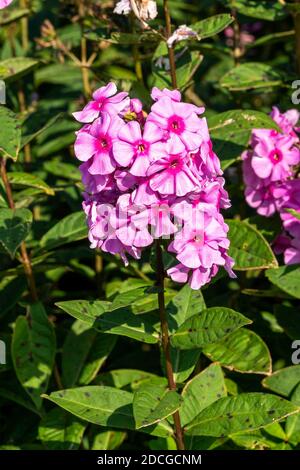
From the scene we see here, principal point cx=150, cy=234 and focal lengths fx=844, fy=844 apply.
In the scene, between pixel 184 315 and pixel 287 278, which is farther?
pixel 287 278

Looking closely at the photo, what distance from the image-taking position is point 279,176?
257cm

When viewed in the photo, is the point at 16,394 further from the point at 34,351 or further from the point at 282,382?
the point at 282,382

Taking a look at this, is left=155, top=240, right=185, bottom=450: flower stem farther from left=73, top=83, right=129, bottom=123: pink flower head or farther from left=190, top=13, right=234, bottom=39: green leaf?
left=190, top=13, right=234, bottom=39: green leaf

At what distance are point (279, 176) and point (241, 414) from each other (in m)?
0.79

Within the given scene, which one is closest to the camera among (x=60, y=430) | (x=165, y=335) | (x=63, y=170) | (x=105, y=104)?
(x=105, y=104)

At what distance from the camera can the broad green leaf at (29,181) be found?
257cm

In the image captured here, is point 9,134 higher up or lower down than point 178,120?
lower down

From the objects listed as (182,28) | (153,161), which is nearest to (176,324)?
(153,161)

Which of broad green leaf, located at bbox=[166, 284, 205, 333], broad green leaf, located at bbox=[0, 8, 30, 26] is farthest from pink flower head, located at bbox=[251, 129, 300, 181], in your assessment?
broad green leaf, located at bbox=[0, 8, 30, 26]

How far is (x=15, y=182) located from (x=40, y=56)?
1.00m

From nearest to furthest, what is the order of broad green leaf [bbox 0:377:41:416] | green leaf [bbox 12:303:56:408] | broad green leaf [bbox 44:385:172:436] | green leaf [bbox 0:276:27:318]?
1. broad green leaf [bbox 44:385:172:436]
2. green leaf [bbox 12:303:56:408]
3. broad green leaf [bbox 0:377:41:416]
4. green leaf [bbox 0:276:27:318]

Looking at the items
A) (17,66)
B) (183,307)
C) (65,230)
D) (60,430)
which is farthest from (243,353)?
(17,66)

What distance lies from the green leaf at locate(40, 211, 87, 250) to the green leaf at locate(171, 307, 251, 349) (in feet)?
2.08

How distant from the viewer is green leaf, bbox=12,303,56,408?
8.23 feet
